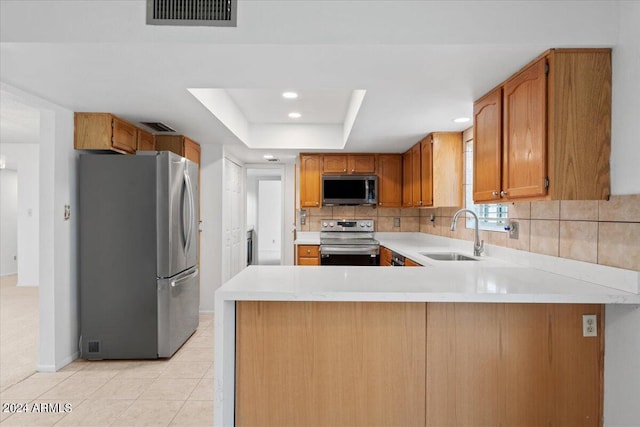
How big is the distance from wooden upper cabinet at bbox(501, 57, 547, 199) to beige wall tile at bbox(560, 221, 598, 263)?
326 mm

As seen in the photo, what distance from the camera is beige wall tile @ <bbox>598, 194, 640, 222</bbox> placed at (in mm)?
1588

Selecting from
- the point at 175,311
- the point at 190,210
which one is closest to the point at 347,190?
the point at 190,210

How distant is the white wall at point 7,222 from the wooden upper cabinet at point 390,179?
A: 6643 mm

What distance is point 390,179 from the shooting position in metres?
5.04

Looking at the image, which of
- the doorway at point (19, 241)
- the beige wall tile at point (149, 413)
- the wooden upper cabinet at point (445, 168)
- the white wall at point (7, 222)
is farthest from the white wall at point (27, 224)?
the wooden upper cabinet at point (445, 168)

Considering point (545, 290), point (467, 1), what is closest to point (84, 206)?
point (467, 1)

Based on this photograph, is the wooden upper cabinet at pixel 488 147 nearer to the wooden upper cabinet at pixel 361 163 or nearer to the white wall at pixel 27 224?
the wooden upper cabinet at pixel 361 163

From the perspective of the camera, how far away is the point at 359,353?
1694 mm

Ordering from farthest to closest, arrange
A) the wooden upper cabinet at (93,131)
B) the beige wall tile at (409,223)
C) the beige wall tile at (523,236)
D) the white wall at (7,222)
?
the white wall at (7,222) → the beige wall tile at (409,223) → the wooden upper cabinet at (93,131) → the beige wall tile at (523,236)

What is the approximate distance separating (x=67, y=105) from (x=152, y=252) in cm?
128

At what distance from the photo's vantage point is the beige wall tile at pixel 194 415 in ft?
7.12

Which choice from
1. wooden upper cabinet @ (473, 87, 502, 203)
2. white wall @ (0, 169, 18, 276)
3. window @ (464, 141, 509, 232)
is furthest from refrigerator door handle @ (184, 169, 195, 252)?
white wall @ (0, 169, 18, 276)

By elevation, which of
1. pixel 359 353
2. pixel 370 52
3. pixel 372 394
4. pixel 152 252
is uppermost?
pixel 370 52

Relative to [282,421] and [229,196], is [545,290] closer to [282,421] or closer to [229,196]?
[282,421]
